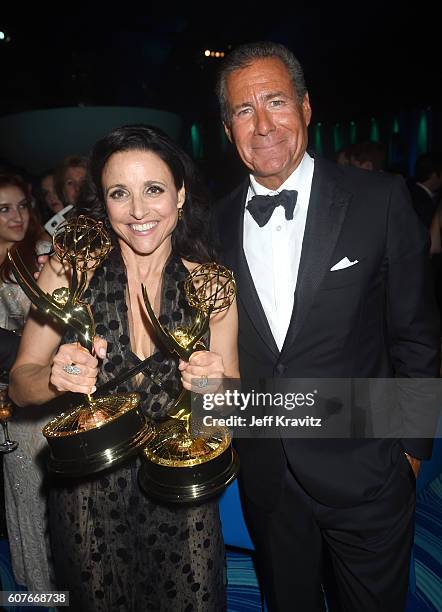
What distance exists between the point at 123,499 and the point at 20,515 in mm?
1325

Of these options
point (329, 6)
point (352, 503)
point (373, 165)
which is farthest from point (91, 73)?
point (352, 503)


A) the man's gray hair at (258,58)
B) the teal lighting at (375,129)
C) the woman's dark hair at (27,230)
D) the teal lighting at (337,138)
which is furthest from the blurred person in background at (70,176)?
the teal lighting at (337,138)

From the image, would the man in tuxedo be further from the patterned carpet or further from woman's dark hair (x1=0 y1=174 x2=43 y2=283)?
woman's dark hair (x1=0 y1=174 x2=43 y2=283)

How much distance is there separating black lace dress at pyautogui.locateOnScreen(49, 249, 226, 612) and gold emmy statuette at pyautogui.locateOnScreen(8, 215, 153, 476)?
0.26 m

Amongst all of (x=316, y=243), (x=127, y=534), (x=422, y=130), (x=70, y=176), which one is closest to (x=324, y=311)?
(x=316, y=243)

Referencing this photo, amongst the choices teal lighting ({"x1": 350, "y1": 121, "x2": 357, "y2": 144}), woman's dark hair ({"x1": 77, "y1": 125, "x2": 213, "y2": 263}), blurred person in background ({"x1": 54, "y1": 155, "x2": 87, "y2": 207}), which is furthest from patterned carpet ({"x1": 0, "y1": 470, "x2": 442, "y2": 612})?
teal lighting ({"x1": 350, "y1": 121, "x2": 357, "y2": 144})

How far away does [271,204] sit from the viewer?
175cm

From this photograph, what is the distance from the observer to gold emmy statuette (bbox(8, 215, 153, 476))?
1.33m

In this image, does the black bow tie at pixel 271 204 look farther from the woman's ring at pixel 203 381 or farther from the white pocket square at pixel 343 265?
the woman's ring at pixel 203 381

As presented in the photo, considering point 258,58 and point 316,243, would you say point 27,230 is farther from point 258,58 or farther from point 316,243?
point 316,243

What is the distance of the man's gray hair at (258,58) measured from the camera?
1.77m

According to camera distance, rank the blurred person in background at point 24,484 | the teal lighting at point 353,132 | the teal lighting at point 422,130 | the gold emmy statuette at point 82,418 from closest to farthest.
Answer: the gold emmy statuette at point 82,418 → the blurred person in background at point 24,484 → the teal lighting at point 422,130 → the teal lighting at point 353,132

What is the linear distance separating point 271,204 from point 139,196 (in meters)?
0.48

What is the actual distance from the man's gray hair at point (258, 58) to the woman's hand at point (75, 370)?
44.1 inches
